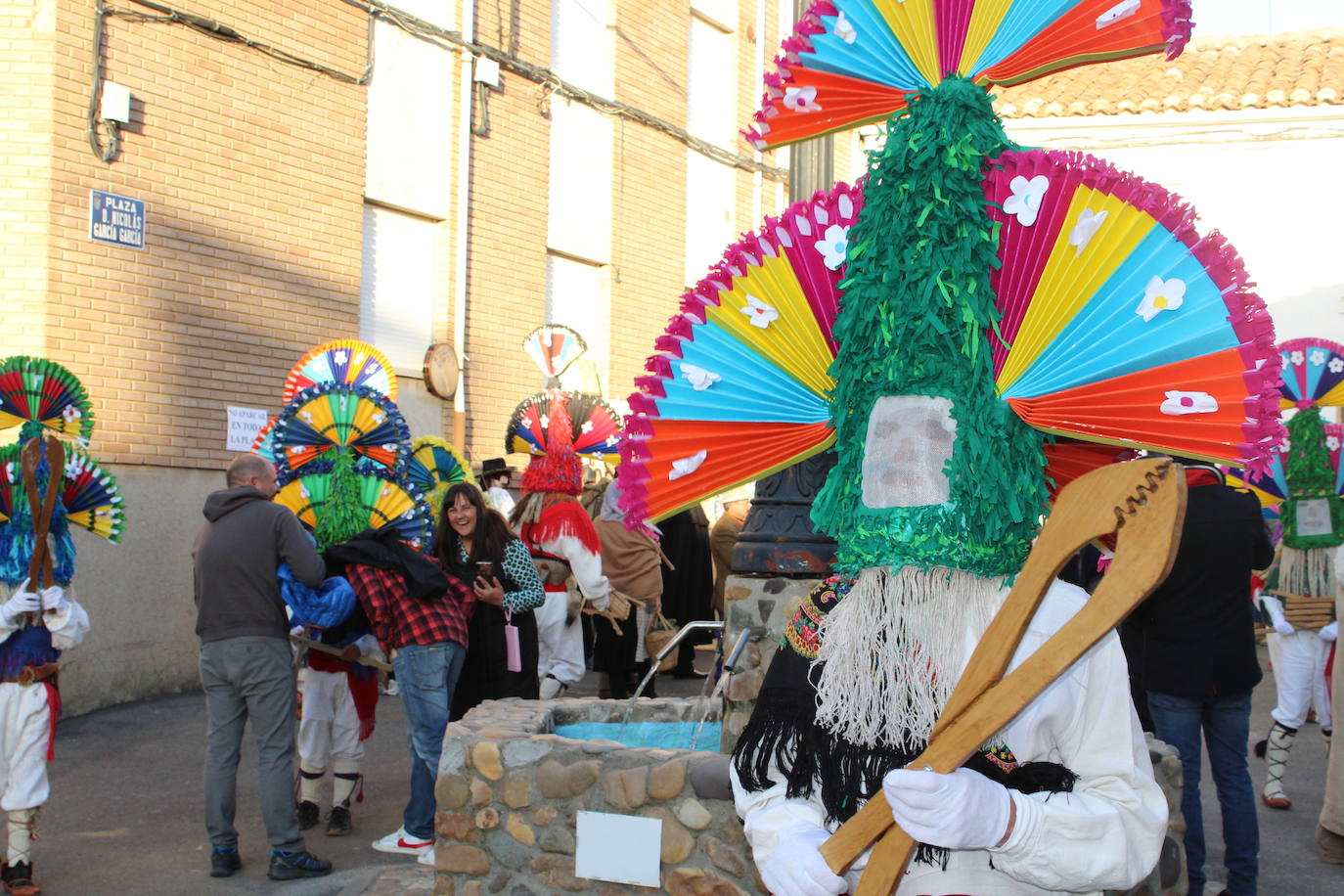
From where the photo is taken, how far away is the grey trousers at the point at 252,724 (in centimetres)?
571

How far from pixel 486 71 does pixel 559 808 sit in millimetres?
10216

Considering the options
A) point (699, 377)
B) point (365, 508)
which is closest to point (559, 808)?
point (365, 508)

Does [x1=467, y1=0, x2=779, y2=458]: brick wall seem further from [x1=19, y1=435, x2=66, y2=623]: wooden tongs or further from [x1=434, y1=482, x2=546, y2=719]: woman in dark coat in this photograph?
[x1=19, y1=435, x2=66, y2=623]: wooden tongs

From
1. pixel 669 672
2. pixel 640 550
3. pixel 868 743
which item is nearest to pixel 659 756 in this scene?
pixel 868 743

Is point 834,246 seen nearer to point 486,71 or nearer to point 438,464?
point 438,464

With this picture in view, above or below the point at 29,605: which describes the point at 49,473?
above

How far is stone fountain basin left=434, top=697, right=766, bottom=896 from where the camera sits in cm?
438

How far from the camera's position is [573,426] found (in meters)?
9.18

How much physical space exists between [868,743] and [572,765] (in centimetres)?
261

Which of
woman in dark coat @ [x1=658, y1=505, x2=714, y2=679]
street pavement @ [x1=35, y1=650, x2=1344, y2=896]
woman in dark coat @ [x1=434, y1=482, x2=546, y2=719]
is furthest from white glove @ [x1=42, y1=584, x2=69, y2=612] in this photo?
woman in dark coat @ [x1=658, y1=505, x2=714, y2=679]

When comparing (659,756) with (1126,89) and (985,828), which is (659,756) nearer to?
(985,828)

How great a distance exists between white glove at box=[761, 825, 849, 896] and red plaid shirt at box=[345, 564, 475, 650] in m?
4.07

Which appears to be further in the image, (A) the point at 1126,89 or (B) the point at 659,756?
(A) the point at 1126,89

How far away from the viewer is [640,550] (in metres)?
9.79
